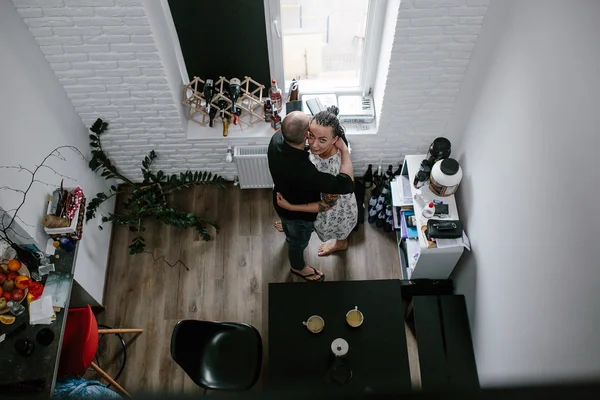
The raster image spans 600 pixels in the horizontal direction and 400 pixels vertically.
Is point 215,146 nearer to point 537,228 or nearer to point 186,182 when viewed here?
point 186,182

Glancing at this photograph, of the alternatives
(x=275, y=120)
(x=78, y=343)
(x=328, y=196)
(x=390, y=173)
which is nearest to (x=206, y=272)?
(x=78, y=343)

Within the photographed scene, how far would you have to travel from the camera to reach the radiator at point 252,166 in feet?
12.6

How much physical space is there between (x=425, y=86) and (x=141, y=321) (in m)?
2.76

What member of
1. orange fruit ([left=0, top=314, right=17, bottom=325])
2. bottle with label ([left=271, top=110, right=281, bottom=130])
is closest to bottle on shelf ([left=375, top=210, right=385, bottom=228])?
bottle with label ([left=271, top=110, right=281, bottom=130])

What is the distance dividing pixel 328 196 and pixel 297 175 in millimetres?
386

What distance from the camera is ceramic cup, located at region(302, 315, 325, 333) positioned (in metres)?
2.84

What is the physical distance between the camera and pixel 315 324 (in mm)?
2859

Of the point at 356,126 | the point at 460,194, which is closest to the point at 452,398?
the point at 460,194

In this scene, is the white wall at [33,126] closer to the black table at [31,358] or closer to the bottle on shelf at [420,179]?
the black table at [31,358]

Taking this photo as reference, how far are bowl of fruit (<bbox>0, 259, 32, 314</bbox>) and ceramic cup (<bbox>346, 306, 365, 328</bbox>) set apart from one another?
1.89 metres

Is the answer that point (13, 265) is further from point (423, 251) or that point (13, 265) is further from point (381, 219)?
point (381, 219)

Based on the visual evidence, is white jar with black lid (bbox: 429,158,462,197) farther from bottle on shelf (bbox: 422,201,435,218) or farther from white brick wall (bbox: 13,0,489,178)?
white brick wall (bbox: 13,0,489,178)

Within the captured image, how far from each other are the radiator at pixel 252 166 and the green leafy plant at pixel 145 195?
214 millimetres

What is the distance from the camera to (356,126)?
3.78m
